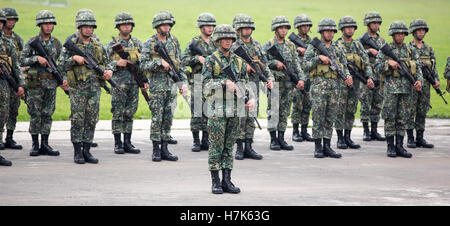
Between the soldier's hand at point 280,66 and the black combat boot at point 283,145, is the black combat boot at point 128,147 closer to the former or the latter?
the black combat boot at point 283,145

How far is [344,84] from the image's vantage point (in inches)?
484

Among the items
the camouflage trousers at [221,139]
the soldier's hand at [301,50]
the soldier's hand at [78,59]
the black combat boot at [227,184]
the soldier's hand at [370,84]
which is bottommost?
the black combat boot at [227,184]

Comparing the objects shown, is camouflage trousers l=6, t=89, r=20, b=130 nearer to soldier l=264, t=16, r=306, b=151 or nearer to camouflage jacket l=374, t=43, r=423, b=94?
soldier l=264, t=16, r=306, b=151

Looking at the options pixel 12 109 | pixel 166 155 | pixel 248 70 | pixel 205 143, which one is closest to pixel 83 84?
pixel 166 155

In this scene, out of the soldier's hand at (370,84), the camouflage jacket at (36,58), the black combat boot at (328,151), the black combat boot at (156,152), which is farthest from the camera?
the soldier's hand at (370,84)

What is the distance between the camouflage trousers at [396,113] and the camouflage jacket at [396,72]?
0.36ft

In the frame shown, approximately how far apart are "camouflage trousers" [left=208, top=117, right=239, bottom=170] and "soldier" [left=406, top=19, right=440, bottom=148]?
488 centimetres

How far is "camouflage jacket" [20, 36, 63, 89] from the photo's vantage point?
35.8 feet

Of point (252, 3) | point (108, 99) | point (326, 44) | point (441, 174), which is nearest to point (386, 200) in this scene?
point (441, 174)

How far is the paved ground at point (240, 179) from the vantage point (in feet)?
26.1

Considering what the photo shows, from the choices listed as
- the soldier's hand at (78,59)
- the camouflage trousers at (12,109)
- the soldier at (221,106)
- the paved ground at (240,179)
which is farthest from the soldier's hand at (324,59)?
the camouflage trousers at (12,109)

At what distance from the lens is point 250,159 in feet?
36.6

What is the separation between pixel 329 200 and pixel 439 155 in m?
4.39

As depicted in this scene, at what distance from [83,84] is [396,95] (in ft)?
15.9
